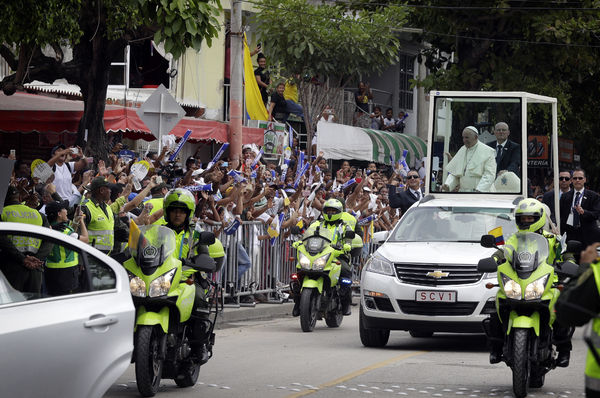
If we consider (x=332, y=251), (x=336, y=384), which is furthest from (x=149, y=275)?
(x=332, y=251)

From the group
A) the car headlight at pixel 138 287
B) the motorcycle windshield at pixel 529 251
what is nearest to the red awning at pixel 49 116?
the car headlight at pixel 138 287

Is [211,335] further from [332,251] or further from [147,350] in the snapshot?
[332,251]

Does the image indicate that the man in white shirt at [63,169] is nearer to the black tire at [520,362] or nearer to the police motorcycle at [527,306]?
the police motorcycle at [527,306]

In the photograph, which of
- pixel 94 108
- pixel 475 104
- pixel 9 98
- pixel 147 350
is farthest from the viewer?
pixel 9 98

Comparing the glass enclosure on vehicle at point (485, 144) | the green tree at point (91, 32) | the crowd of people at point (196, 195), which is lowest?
the crowd of people at point (196, 195)

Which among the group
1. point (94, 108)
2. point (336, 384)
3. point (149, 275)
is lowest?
point (336, 384)

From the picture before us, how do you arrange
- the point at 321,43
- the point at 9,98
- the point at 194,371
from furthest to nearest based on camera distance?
the point at 321,43
the point at 9,98
the point at 194,371

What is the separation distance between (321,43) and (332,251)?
14637mm

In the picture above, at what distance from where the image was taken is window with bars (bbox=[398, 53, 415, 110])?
4212 centimetres

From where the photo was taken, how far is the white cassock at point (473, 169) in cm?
1727

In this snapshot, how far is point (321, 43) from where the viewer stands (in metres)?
29.9

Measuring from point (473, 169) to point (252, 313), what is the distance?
3.82m

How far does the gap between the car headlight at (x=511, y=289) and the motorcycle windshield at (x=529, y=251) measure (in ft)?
0.41

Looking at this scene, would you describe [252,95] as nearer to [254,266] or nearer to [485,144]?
[254,266]
